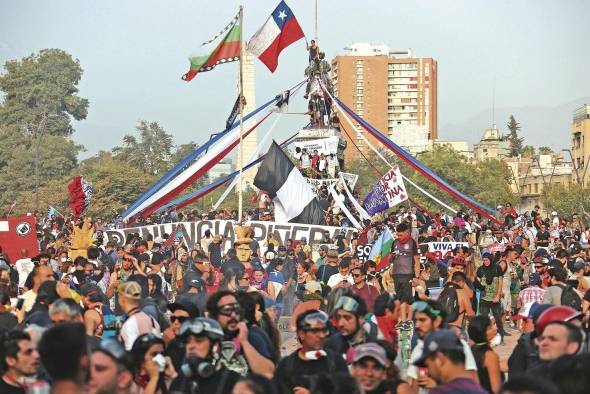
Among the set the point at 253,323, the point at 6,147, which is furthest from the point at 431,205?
the point at 253,323

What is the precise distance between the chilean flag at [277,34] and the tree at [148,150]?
225 feet

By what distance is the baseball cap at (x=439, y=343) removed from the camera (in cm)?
725

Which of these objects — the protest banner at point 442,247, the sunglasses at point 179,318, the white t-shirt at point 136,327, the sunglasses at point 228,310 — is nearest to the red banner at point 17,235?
the protest banner at point 442,247

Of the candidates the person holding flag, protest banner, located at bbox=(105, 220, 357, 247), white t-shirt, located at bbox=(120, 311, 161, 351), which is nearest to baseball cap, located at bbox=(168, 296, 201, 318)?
white t-shirt, located at bbox=(120, 311, 161, 351)

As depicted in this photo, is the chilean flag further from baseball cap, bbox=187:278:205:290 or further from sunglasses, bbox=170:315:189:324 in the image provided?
sunglasses, bbox=170:315:189:324

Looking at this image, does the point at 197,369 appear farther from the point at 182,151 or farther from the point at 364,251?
the point at 182,151

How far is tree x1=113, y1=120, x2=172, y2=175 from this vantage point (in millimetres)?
→ 101250

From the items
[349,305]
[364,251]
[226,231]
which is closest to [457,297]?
[349,305]

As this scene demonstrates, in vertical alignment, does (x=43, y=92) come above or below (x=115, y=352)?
above

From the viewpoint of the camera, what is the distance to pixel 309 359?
8164 mm

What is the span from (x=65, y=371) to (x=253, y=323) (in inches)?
120

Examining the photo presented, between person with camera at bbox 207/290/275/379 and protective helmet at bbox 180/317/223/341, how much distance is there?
0.33m

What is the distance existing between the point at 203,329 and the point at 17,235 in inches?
665

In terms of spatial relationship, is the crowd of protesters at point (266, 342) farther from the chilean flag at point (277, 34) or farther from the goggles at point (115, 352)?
the chilean flag at point (277, 34)
